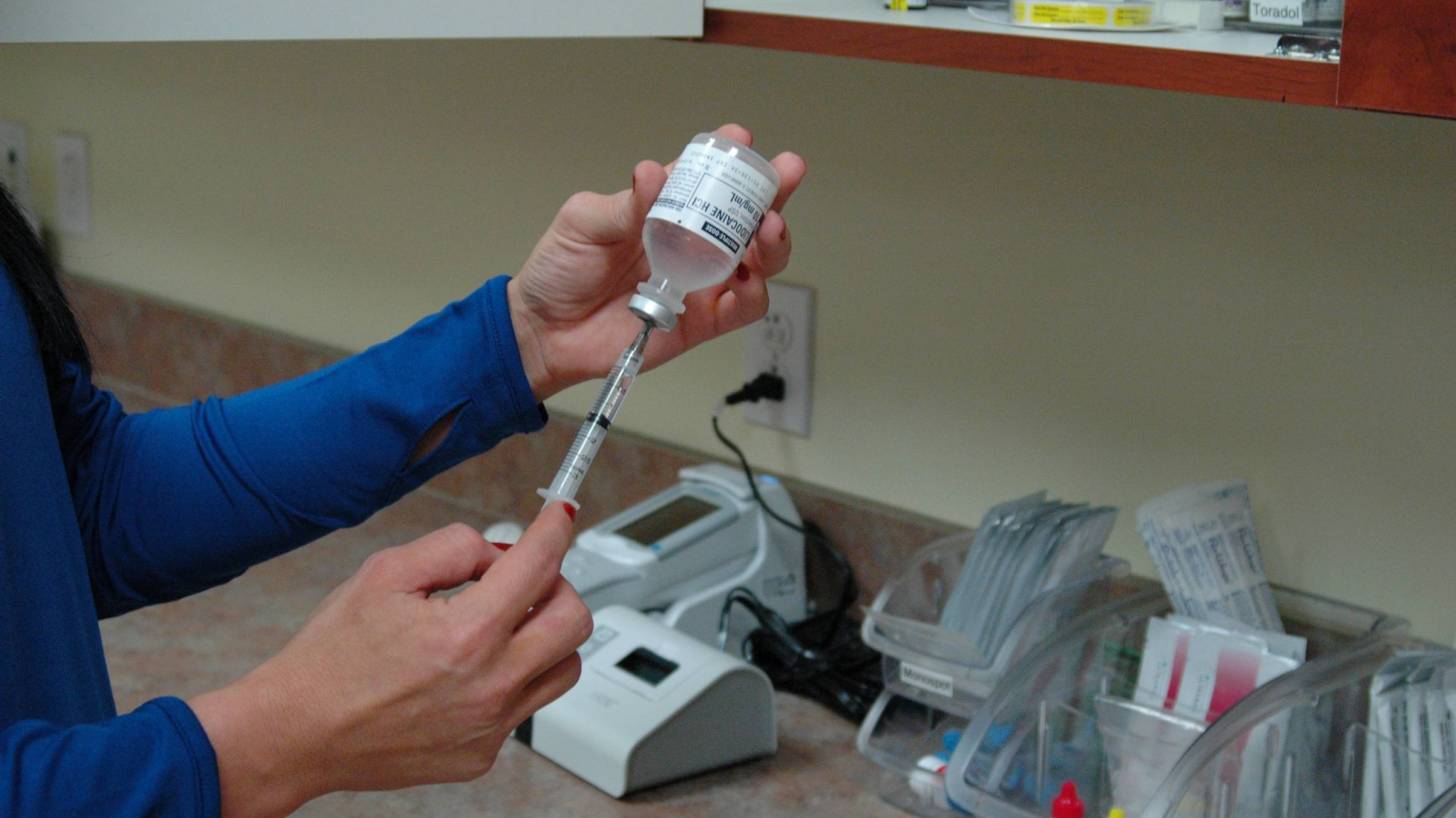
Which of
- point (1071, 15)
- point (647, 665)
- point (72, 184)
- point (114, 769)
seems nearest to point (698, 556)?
point (647, 665)

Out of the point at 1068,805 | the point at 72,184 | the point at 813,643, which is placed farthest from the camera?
the point at 72,184

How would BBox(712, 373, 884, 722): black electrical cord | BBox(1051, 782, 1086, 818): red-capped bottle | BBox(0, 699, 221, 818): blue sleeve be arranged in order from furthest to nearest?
1. BBox(712, 373, 884, 722): black electrical cord
2. BBox(1051, 782, 1086, 818): red-capped bottle
3. BBox(0, 699, 221, 818): blue sleeve

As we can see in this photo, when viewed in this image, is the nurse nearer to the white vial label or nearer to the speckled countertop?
the white vial label

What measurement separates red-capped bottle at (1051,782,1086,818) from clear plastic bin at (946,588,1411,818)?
37 millimetres

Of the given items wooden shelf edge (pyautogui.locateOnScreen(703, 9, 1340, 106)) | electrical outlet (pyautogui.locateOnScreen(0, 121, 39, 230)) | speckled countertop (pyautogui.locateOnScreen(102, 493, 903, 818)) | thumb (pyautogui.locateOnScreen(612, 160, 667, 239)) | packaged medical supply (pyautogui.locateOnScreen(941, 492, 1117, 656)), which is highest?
wooden shelf edge (pyautogui.locateOnScreen(703, 9, 1340, 106))

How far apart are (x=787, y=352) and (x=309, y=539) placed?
0.61 metres

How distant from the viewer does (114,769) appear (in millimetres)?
710

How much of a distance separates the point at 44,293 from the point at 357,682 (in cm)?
34

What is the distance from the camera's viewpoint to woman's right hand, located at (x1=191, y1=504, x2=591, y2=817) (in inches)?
29.4

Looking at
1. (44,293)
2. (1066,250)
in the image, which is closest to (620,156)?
(1066,250)

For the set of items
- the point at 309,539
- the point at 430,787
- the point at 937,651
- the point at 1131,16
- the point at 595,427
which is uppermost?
the point at 1131,16

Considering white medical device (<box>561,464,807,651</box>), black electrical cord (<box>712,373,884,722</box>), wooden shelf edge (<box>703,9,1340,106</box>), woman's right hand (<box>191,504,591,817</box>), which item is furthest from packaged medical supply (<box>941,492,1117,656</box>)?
woman's right hand (<box>191,504,591,817</box>)

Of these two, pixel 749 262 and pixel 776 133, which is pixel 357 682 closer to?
pixel 749 262

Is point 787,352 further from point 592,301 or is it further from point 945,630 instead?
point 592,301
